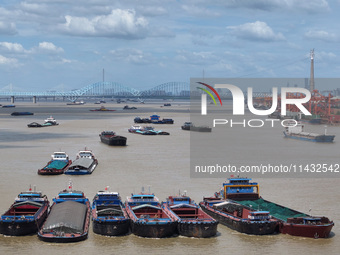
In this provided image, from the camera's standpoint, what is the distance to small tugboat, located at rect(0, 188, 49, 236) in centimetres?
2428

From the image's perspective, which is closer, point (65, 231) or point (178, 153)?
point (65, 231)

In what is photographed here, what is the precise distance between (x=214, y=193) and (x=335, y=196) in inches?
265

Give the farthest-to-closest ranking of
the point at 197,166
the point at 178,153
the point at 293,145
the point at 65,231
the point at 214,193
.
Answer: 1. the point at 293,145
2. the point at 178,153
3. the point at 197,166
4. the point at 214,193
5. the point at 65,231

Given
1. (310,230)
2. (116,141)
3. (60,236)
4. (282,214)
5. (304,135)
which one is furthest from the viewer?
(304,135)

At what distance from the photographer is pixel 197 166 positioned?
1752 inches

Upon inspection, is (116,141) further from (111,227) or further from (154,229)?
(154,229)

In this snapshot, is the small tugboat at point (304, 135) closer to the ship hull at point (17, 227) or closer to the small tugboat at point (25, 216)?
the small tugboat at point (25, 216)

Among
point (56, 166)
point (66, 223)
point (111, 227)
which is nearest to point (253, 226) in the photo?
point (111, 227)

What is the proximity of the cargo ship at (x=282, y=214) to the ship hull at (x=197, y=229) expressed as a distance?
10.2 feet

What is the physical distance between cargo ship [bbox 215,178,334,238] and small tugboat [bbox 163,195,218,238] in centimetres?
247

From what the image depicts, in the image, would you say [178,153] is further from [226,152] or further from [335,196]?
[335,196]

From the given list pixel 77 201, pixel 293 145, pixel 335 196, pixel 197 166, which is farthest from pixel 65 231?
pixel 293 145

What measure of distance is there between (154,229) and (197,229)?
176cm

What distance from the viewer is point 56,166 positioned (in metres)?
41.3
